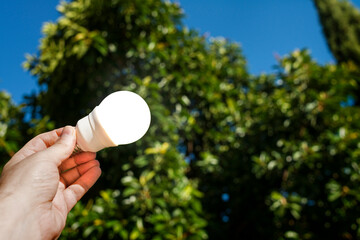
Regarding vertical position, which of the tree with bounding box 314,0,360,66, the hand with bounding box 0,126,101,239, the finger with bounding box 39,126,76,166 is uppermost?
the tree with bounding box 314,0,360,66

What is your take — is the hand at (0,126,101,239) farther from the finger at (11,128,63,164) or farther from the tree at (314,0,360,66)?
the tree at (314,0,360,66)

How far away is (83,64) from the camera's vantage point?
2.86 m

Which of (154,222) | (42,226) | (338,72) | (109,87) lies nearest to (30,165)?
(42,226)

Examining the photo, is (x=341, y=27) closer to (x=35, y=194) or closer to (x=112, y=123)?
(x=112, y=123)

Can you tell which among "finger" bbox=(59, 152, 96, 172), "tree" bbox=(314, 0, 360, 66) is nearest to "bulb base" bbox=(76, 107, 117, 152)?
"finger" bbox=(59, 152, 96, 172)

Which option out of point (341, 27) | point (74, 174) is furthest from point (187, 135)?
point (341, 27)

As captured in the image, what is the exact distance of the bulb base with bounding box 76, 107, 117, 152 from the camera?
98 cm

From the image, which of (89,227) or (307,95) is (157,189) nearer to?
(89,227)

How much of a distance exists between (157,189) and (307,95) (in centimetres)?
161

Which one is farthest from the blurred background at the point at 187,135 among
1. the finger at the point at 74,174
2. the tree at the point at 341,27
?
the tree at the point at 341,27

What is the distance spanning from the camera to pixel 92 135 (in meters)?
1.00

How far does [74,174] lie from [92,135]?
346 millimetres

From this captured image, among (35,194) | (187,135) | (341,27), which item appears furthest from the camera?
(341,27)

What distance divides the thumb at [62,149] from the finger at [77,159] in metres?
0.14
